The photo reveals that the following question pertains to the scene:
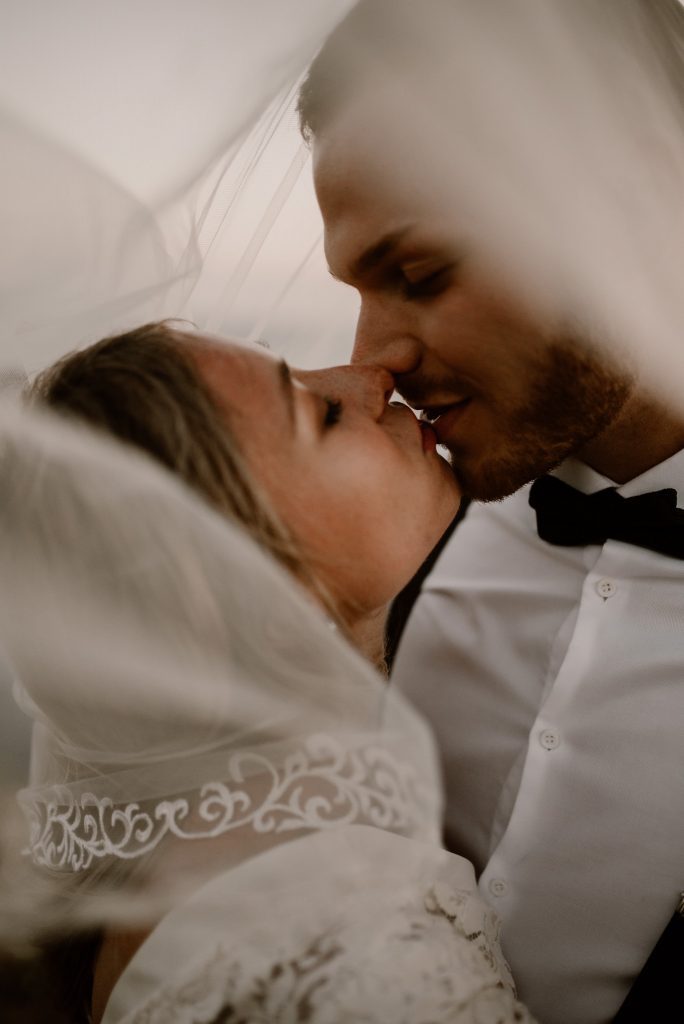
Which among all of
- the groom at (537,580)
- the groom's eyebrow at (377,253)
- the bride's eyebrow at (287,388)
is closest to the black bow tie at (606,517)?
the groom at (537,580)

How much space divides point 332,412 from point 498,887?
0.86 metres

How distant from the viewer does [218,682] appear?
1.10 meters

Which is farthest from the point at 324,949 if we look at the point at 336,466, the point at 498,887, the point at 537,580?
the point at 537,580

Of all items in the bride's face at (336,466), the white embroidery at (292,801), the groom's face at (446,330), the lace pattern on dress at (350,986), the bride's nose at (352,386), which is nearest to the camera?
the lace pattern on dress at (350,986)

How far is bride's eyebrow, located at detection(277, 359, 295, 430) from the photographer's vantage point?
46.0 inches

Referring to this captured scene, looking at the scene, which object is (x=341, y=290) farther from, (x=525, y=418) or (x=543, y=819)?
(x=543, y=819)

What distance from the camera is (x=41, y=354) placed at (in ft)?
4.25

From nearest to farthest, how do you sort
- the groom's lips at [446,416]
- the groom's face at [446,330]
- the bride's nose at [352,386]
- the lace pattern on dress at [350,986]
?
the lace pattern on dress at [350,986], the bride's nose at [352,386], the groom's face at [446,330], the groom's lips at [446,416]

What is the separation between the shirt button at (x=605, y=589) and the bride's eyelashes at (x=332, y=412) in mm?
614

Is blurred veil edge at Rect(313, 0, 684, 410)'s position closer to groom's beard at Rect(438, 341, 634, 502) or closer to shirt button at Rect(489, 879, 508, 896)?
groom's beard at Rect(438, 341, 634, 502)

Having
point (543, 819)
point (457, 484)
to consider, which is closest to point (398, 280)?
point (457, 484)

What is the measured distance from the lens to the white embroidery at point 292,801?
1.04 meters

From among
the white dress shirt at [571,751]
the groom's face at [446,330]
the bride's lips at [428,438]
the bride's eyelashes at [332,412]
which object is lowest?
the white dress shirt at [571,751]

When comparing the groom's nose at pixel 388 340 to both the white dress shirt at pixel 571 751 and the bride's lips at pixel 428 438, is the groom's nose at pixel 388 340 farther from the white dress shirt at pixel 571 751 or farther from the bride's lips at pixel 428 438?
the white dress shirt at pixel 571 751
